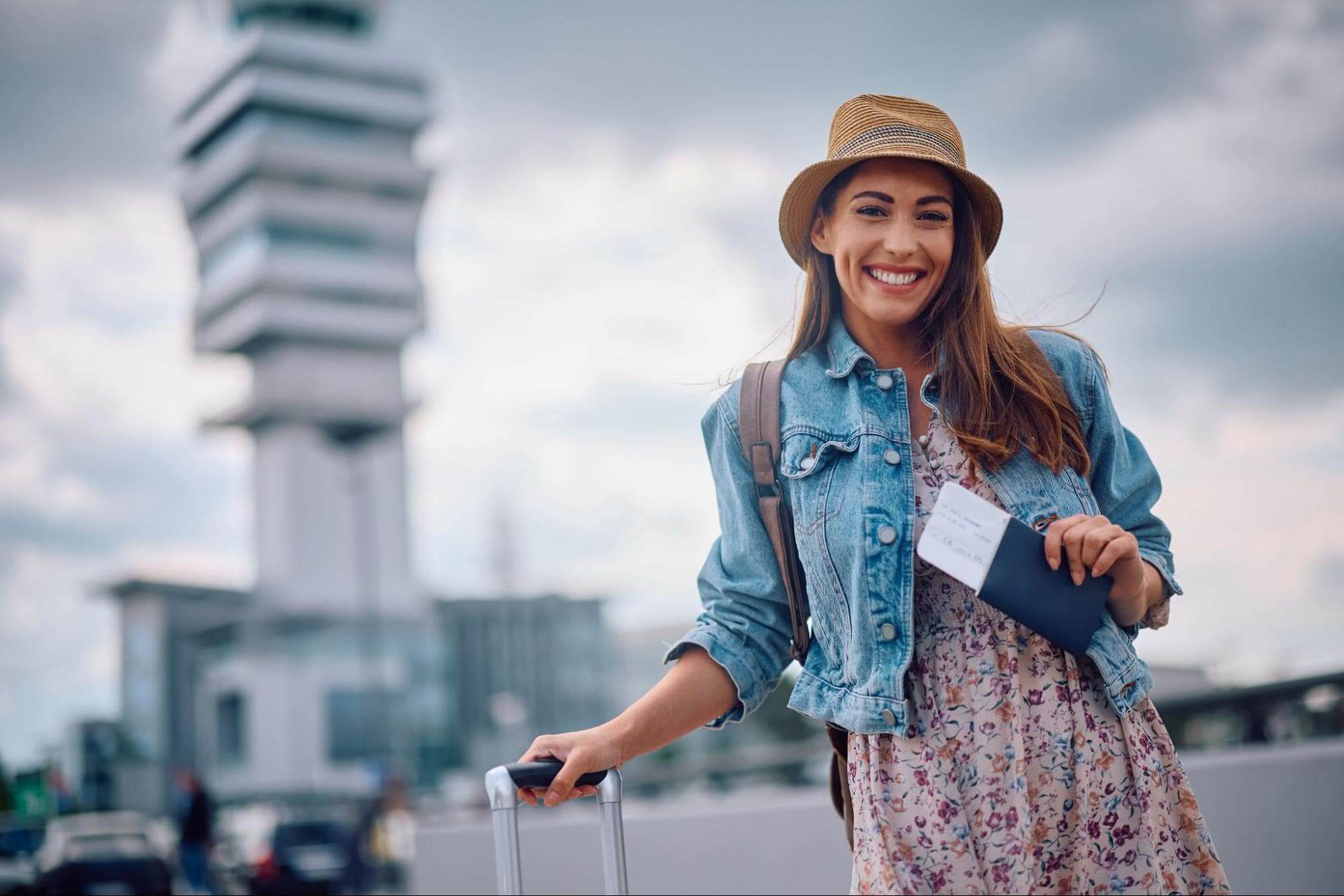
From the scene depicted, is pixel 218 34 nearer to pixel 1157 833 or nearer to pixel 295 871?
pixel 295 871

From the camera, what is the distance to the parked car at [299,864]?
16.5 meters

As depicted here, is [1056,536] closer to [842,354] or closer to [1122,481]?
[1122,481]

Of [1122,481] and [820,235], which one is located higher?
[820,235]

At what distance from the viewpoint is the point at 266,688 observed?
48.5 metres

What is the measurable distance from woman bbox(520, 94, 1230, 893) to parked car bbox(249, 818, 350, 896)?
15.6m

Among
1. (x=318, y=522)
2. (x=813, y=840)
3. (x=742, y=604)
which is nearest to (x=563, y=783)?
(x=742, y=604)

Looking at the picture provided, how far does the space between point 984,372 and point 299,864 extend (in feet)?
53.5

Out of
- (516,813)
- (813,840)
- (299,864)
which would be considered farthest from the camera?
(299,864)

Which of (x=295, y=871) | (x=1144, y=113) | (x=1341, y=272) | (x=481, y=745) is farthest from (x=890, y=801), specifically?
(x=481, y=745)

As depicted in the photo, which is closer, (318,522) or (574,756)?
(574,756)

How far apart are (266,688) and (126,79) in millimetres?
29406

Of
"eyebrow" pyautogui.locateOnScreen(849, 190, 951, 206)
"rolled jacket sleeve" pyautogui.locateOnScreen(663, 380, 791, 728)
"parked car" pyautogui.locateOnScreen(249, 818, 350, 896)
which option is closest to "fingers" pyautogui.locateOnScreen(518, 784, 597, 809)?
"rolled jacket sleeve" pyautogui.locateOnScreen(663, 380, 791, 728)

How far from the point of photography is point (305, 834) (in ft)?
55.2

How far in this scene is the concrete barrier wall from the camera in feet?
14.4
